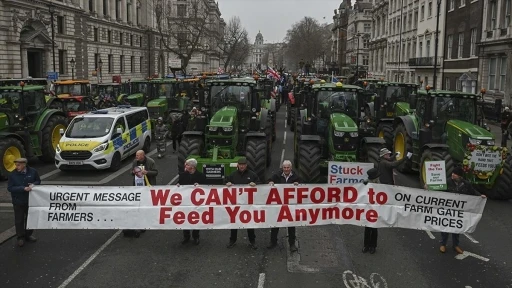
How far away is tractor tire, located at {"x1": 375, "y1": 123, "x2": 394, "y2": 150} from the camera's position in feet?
60.7

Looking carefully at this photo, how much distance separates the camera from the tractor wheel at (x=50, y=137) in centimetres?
1762

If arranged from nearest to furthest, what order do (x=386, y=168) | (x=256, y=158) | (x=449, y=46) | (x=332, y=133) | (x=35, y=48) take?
(x=386, y=168), (x=332, y=133), (x=256, y=158), (x=449, y=46), (x=35, y=48)

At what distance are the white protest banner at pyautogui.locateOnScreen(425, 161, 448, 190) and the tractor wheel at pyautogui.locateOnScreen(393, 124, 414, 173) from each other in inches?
156

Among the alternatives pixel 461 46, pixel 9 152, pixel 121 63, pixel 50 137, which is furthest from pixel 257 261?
pixel 121 63

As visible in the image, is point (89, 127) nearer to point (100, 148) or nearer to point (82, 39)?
point (100, 148)

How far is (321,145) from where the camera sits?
1390 centimetres

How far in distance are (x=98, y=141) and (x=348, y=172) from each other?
28.5 ft

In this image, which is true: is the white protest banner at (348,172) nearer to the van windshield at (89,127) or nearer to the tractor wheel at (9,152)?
the van windshield at (89,127)

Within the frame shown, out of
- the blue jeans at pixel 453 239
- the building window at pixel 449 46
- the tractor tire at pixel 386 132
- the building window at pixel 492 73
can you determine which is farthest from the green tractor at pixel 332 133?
the building window at pixel 449 46

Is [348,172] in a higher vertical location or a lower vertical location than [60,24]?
lower

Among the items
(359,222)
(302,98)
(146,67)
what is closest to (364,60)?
(146,67)

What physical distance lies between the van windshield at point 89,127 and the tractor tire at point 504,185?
476 inches

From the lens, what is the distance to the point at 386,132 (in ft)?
61.7

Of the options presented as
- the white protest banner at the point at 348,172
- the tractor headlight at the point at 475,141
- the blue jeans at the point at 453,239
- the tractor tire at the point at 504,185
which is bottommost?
the blue jeans at the point at 453,239
